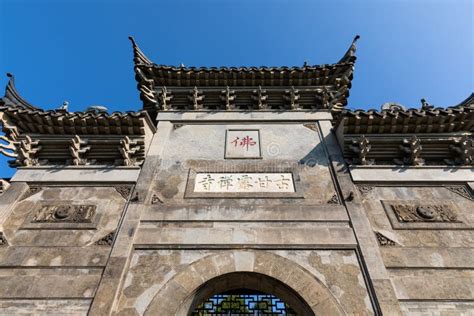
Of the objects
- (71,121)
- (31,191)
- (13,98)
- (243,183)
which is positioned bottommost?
(31,191)

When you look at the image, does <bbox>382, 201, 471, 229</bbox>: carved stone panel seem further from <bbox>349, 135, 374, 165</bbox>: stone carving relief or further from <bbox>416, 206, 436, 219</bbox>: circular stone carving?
<bbox>349, 135, 374, 165</bbox>: stone carving relief

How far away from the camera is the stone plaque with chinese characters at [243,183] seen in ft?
22.0

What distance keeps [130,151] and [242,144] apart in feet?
9.22

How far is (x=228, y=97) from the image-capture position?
9266 mm

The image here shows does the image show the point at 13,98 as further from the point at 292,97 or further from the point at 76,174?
the point at 292,97

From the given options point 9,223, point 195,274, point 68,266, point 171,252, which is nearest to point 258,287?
point 195,274

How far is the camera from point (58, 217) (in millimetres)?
6258

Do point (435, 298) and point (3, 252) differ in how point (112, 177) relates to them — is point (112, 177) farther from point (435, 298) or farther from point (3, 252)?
point (435, 298)

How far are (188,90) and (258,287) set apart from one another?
6384 millimetres

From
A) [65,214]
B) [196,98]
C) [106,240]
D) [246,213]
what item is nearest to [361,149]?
[246,213]

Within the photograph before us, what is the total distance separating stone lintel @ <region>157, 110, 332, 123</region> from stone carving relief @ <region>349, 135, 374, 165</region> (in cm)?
157

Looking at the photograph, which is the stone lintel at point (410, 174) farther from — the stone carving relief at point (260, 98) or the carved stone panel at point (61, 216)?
the carved stone panel at point (61, 216)

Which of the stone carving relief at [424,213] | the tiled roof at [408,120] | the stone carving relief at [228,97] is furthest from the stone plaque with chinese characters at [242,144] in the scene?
the stone carving relief at [424,213]

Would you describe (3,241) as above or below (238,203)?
below
